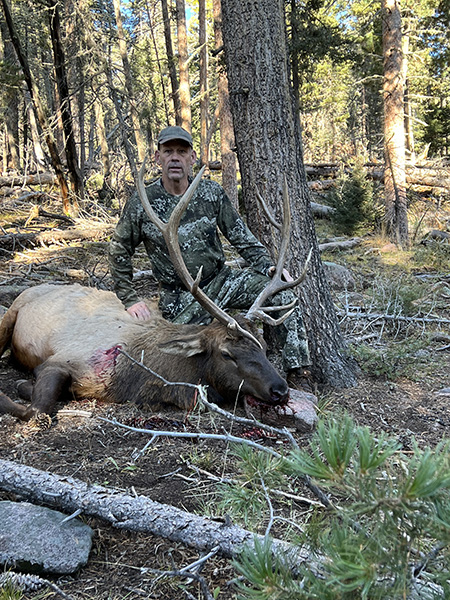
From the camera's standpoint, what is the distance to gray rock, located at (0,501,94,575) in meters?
2.15

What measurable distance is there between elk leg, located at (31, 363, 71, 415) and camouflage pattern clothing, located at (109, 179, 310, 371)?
96cm

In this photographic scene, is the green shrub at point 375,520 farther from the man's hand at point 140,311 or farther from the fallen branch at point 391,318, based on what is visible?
the fallen branch at point 391,318

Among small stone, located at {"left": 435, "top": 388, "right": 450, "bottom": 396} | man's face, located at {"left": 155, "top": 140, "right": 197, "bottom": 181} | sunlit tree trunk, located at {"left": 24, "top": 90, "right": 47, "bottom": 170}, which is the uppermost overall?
sunlit tree trunk, located at {"left": 24, "top": 90, "right": 47, "bottom": 170}

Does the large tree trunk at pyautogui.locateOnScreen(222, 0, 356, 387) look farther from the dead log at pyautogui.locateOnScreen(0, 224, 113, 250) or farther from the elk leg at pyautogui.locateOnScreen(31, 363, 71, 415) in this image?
the dead log at pyautogui.locateOnScreen(0, 224, 113, 250)

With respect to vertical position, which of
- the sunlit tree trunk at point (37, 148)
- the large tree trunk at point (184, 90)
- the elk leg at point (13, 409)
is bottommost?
the elk leg at point (13, 409)

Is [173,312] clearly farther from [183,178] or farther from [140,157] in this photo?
[140,157]

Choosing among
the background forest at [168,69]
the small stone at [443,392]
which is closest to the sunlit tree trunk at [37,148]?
the background forest at [168,69]

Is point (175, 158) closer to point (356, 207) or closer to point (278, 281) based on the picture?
point (278, 281)

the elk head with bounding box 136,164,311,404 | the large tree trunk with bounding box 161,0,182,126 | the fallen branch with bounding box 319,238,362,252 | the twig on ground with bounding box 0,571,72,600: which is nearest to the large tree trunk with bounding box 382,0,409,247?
the fallen branch with bounding box 319,238,362,252

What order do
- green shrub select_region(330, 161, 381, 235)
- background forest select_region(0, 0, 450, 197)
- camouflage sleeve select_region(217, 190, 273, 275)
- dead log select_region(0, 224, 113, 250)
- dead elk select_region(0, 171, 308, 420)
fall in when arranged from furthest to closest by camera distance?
1. green shrub select_region(330, 161, 381, 235)
2. background forest select_region(0, 0, 450, 197)
3. dead log select_region(0, 224, 113, 250)
4. camouflage sleeve select_region(217, 190, 273, 275)
5. dead elk select_region(0, 171, 308, 420)

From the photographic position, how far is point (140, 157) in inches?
818

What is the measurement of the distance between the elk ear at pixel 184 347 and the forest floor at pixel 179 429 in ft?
1.71

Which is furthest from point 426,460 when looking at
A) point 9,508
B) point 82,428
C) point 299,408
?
point 82,428

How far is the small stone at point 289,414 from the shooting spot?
3.70 meters
